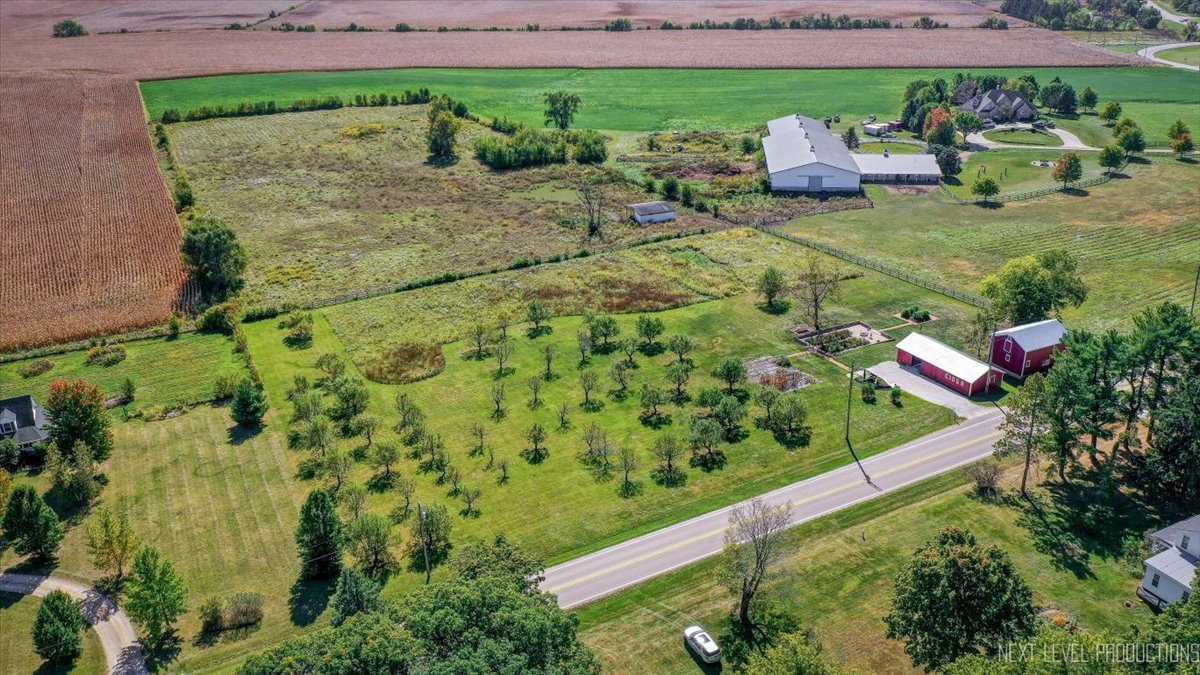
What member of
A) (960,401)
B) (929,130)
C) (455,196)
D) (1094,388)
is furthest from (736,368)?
(929,130)

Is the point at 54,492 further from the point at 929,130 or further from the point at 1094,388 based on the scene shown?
the point at 929,130

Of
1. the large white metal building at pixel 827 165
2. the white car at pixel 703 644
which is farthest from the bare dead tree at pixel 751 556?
the large white metal building at pixel 827 165

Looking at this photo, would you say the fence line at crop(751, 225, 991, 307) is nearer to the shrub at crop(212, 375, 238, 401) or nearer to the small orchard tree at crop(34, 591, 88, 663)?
the shrub at crop(212, 375, 238, 401)

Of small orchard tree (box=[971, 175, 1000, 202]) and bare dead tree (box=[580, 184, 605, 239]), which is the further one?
small orchard tree (box=[971, 175, 1000, 202])

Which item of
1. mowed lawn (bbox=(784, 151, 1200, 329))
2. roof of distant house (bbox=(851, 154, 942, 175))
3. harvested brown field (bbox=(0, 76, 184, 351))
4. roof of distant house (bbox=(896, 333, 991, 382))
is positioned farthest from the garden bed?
roof of distant house (bbox=(851, 154, 942, 175))

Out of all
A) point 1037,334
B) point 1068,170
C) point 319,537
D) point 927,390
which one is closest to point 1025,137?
point 1068,170

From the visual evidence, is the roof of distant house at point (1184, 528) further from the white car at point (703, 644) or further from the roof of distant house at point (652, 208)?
the roof of distant house at point (652, 208)
